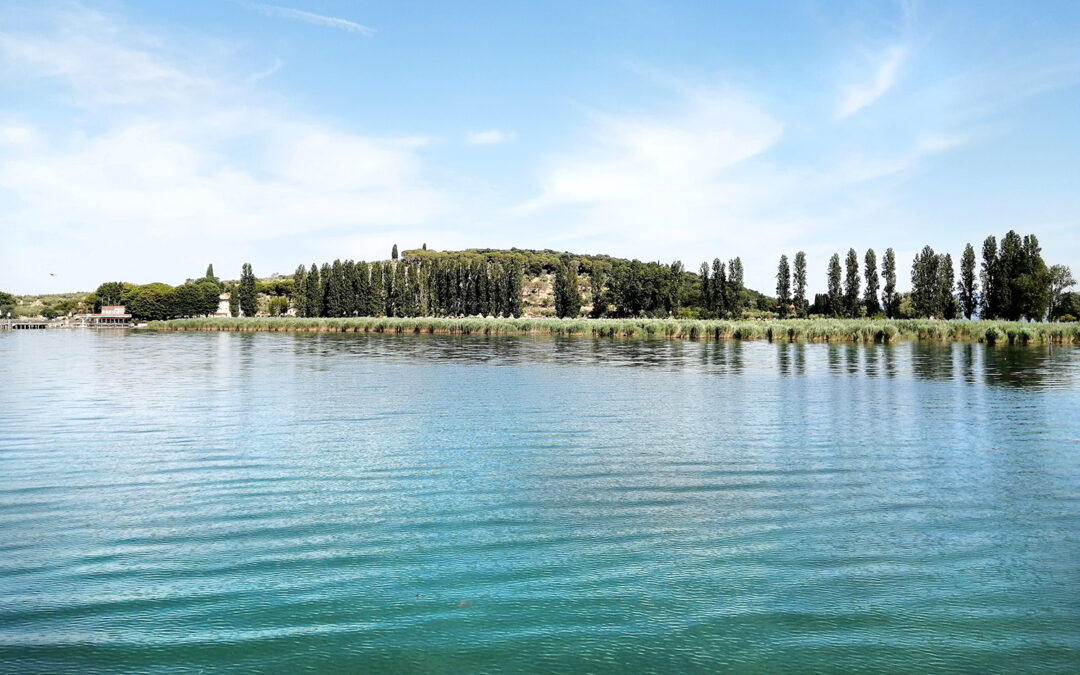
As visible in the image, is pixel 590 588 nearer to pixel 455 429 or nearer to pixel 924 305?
pixel 455 429

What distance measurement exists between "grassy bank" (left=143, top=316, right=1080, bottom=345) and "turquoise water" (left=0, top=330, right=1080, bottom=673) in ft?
140

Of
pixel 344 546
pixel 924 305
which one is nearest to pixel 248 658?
pixel 344 546

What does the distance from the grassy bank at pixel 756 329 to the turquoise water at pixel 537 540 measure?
42813 millimetres

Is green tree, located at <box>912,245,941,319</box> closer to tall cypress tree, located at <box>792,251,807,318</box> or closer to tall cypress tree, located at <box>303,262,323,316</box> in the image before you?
tall cypress tree, located at <box>792,251,807,318</box>

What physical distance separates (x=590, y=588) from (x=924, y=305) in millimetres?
113058

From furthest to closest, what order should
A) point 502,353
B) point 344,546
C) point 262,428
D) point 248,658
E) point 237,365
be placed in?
point 502,353 < point 237,365 < point 262,428 < point 344,546 < point 248,658

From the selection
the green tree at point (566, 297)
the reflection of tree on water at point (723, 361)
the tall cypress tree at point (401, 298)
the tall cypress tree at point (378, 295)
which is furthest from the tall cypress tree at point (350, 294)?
the reflection of tree on water at point (723, 361)

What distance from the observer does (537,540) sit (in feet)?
27.5

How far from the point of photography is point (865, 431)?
16531 millimetres

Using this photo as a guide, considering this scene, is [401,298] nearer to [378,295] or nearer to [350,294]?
[378,295]

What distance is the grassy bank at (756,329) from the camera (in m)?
57.2

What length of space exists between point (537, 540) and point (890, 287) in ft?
377

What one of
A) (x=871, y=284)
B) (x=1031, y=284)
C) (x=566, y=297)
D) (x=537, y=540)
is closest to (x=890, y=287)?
(x=871, y=284)

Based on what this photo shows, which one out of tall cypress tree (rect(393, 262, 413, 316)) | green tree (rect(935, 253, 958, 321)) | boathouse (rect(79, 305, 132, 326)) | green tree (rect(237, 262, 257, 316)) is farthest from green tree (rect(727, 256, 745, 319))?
boathouse (rect(79, 305, 132, 326))
